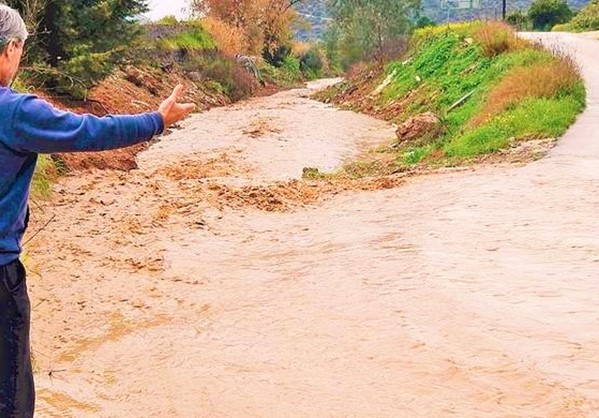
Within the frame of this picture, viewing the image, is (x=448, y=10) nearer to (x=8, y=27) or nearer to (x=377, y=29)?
(x=377, y=29)

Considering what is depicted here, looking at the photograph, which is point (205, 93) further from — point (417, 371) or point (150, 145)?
point (417, 371)

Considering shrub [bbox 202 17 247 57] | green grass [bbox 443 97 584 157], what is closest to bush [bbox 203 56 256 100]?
shrub [bbox 202 17 247 57]

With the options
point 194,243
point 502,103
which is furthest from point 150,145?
point 194,243

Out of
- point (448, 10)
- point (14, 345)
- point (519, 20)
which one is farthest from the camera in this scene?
point (448, 10)

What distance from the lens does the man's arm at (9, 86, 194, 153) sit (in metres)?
2.63

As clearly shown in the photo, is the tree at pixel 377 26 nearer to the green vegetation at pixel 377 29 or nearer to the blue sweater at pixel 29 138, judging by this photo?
the green vegetation at pixel 377 29

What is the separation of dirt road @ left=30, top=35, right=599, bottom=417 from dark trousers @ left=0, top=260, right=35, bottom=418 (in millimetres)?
1787

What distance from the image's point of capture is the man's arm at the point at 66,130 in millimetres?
2635

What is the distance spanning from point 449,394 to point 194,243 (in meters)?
4.64

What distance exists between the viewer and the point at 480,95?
1734 cm

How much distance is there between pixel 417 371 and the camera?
4.92 metres

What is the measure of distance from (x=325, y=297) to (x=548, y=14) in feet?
155

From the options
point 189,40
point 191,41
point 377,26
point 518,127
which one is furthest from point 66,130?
point 377,26

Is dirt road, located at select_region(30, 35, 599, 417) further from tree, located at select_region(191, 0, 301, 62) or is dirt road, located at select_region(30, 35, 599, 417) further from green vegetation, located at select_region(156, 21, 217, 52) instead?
tree, located at select_region(191, 0, 301, 62)
